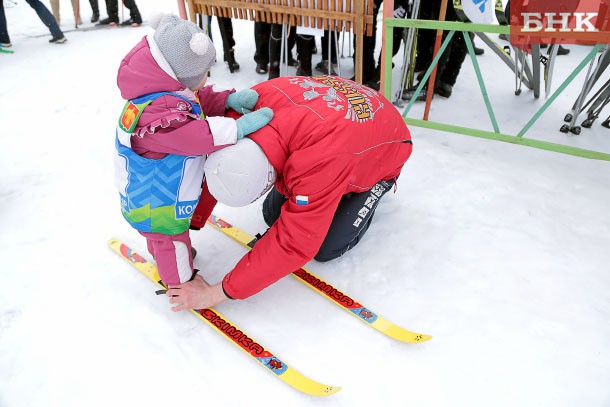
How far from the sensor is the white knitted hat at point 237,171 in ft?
4.34

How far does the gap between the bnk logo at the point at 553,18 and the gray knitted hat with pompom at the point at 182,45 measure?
5.92ft

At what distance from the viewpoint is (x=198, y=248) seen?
2062 mm

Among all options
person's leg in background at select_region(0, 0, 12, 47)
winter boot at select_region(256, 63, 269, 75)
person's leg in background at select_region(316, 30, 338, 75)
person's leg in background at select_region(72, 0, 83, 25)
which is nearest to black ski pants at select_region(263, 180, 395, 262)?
person's leg in background at select_region(316, 30, 338, 75)

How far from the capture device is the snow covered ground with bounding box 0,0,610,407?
4.85 feet

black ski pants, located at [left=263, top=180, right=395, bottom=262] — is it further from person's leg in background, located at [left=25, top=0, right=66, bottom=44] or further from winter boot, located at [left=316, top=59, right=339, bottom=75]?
person's leg in background, located at [left=25, top=0, right=66, bottom=44]

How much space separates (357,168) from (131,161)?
2.71 feet

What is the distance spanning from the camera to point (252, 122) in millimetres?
1420

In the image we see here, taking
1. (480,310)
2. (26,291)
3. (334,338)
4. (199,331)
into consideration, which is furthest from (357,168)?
(26,291)

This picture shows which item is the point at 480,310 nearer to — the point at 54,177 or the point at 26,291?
the point at 26,291

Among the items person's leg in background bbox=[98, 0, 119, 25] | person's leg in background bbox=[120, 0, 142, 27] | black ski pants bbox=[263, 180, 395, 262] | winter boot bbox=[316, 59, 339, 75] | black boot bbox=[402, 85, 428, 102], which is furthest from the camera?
person's leg in background bbox=[98, 0, 119, 25]

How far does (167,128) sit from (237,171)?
274 mm

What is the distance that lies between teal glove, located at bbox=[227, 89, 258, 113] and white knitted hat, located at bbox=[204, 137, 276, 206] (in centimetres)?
28

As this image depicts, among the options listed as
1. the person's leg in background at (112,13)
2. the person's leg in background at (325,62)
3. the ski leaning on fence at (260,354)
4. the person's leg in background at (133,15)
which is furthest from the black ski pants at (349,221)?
the person's leg in background at (112,13)

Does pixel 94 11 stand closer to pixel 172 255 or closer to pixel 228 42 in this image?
pixel 228 42
